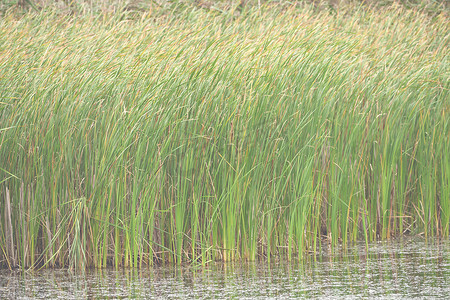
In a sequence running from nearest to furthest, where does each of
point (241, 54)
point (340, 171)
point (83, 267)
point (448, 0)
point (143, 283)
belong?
point (143, 283) < point (83, 267) < point (340, 171) < point (241, 54) < point (448, 0)

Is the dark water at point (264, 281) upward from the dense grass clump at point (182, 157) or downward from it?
downward

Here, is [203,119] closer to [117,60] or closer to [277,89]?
[277,89]

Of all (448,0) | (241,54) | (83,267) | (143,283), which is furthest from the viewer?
(448,0)

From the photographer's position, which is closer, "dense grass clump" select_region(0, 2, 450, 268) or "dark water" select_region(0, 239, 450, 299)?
"dark water" select_region(0, 239, 450, 299)

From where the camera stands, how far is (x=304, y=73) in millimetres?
5828

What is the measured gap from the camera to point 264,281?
179 inches

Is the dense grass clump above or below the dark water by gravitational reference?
above

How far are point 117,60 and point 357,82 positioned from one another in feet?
6.71

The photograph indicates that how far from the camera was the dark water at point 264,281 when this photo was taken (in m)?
4.23

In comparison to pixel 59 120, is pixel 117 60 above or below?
above

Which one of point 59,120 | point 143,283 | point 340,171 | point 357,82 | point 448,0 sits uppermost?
point 448,0

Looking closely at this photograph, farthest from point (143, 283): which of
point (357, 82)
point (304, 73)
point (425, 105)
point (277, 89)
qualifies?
point (425, 105)

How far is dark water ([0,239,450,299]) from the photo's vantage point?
13.9 feet

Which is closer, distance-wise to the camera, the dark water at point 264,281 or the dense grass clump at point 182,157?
the dark water at point 264,281
